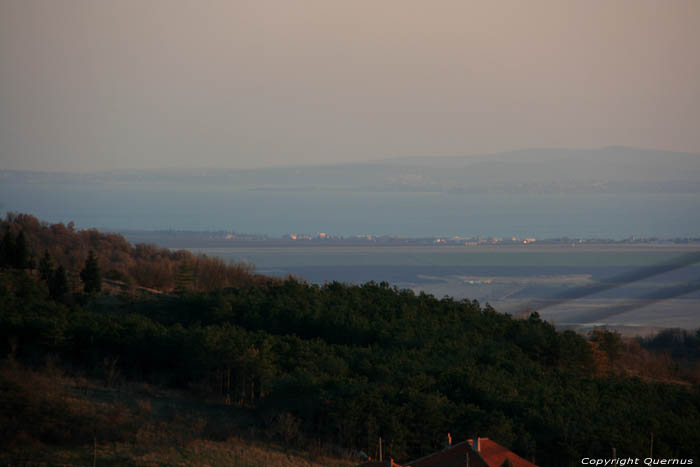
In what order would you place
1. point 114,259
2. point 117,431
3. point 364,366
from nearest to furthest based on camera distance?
point 117,431 < point 364,366 < point 114,259

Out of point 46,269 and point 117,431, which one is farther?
point 46,269

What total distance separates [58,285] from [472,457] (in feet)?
100

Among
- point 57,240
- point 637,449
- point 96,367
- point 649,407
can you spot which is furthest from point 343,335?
point 57,240

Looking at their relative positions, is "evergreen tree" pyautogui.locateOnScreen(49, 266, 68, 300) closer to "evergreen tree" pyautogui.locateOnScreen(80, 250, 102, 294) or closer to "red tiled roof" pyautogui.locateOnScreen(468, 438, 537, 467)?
"evergreen tree" pyautogui.locateOnScreen(80, 250, 102, 294)

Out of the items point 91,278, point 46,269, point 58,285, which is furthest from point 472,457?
point 46,269

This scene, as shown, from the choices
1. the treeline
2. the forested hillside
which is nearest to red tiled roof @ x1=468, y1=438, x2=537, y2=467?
the forested hillside

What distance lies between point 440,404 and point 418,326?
11.8 meters

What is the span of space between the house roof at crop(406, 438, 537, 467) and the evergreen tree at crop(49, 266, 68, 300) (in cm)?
2890

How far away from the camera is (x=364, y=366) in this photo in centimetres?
2559

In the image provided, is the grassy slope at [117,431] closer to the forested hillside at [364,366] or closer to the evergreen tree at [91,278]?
the forested hillside at [364,366]

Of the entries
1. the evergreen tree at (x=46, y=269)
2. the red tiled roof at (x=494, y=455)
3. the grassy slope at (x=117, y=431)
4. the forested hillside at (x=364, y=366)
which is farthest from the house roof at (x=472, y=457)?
the evergreen tree at (x=46, y=269)

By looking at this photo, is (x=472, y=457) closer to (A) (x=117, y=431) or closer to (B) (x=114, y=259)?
(A) (x=117, y=431)

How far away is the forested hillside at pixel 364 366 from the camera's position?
798 inches

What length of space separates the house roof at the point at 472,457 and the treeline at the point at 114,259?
Result: 3123cm
